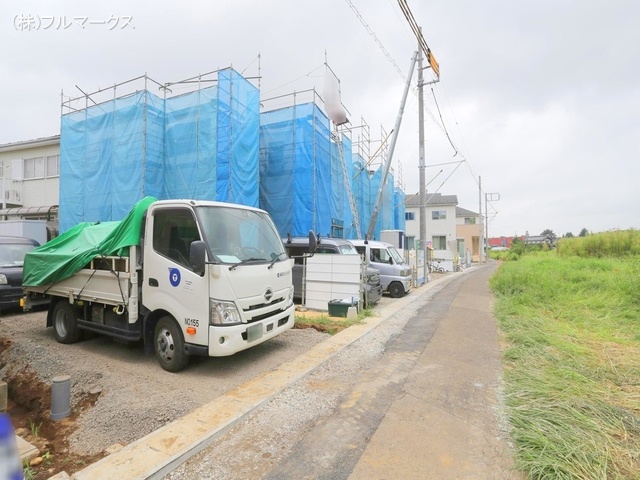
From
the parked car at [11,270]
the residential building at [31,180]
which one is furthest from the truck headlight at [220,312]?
the residential building at [31,180]

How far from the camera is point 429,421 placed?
3.22 meters

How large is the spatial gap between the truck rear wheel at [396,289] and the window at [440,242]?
27.8 meters

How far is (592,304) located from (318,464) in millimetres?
9070

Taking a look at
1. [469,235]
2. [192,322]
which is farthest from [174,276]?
[469,235]

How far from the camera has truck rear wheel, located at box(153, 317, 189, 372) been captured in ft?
14.1

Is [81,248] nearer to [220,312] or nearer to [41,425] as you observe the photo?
[41,425]

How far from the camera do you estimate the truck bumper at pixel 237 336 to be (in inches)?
158

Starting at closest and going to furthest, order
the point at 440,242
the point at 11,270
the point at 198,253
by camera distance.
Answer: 1. the point at 198,253
2. the point at 11,270
3. the point at 440,242

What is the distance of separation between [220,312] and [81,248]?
9.72 ft

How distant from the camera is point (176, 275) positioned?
14.0ft

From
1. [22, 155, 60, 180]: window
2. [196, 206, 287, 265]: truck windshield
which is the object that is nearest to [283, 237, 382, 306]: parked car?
[196, 206, 287, 265]: truck windshield

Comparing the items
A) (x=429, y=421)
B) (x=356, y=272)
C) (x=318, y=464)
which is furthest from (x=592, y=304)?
(x=318, y=464)

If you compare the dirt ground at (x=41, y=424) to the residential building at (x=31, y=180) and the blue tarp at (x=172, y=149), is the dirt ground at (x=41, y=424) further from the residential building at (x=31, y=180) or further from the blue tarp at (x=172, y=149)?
the residential building at (x=31, y=180)

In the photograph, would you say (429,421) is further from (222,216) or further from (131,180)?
(131,180)
